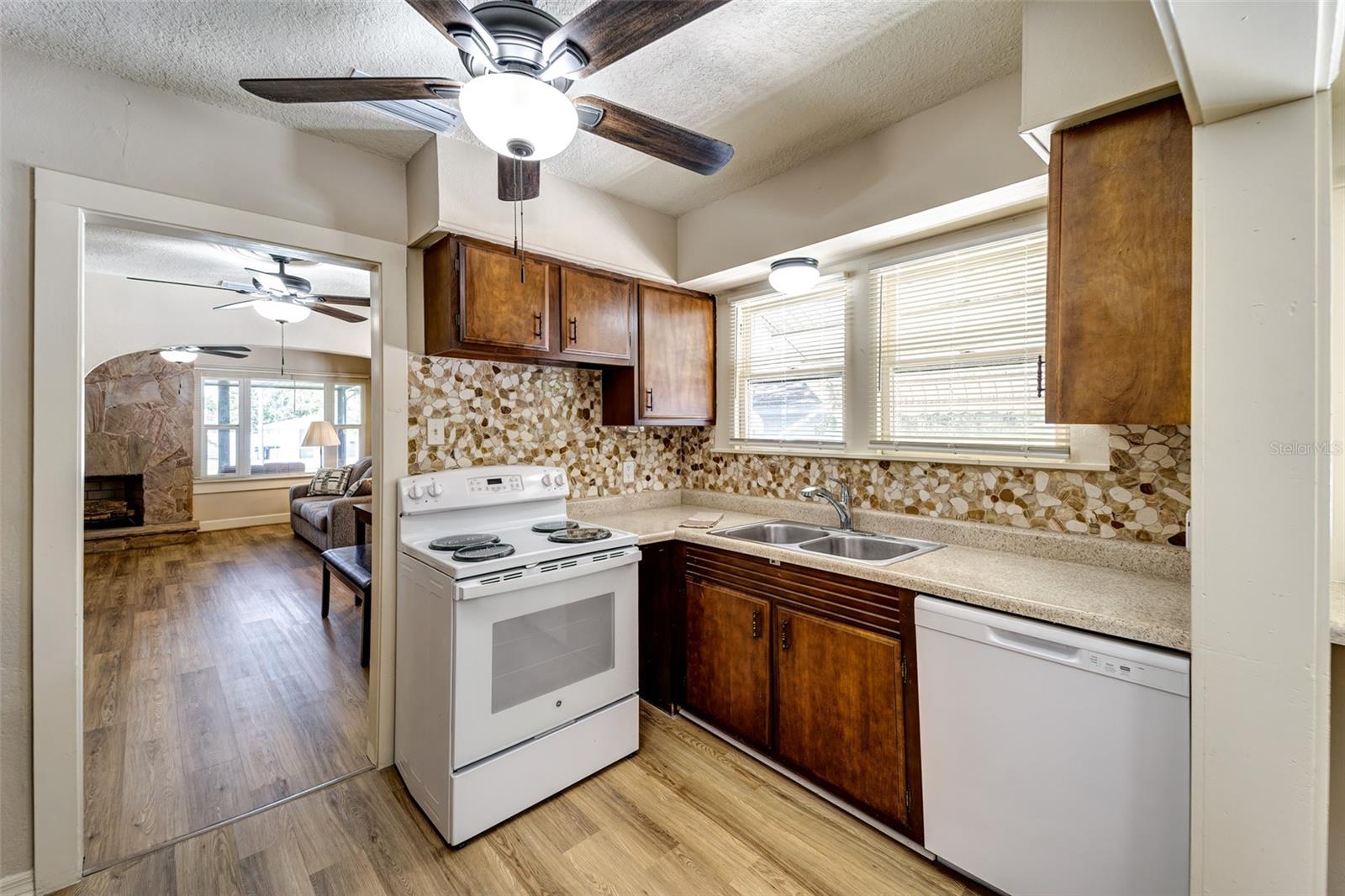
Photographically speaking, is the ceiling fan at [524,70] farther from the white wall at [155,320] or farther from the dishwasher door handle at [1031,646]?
the white wall at [155,320]

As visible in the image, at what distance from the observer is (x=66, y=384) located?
66.6 inches

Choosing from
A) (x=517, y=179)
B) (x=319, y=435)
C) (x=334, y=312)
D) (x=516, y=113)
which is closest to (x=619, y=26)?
(x=516, y=113)

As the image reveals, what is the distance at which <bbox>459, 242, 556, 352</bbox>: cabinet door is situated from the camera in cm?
226

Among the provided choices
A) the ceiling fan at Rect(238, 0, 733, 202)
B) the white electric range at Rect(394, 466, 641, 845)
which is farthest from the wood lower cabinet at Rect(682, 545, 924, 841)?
the ceiling fan at Rect(238, 0, 733, 202)

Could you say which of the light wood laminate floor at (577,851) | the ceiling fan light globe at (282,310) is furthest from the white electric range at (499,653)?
the ceiling fan light globe at (282,310)

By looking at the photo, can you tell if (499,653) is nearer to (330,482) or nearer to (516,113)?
(516,113)

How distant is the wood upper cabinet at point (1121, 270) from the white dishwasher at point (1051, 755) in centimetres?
62

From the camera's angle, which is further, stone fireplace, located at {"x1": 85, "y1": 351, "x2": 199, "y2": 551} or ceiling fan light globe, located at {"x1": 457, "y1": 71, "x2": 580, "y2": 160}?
stone fireplace, located at {"x1": 85, "y1": 351, "x2": 199, "y2": 551}

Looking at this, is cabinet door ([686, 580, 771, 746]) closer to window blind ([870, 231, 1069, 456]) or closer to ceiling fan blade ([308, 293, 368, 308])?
window blind ([870, 231, 1069, 456])

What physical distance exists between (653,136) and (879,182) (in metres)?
1.02

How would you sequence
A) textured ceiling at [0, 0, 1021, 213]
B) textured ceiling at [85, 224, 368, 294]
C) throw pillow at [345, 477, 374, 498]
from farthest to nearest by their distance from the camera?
throw pillow at [345, 477, 374, 498] → textured ceiling at [85, 224, 368, 294] → textured ceiling at [0, 0, 1021, 213]

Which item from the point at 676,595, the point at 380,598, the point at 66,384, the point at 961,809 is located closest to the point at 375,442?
the point at 380,598

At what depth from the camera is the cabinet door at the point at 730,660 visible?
221 centimetres

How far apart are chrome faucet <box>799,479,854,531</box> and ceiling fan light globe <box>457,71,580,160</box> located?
171cm
